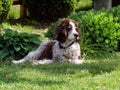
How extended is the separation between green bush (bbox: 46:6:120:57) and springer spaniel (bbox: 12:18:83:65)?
0.98 metres

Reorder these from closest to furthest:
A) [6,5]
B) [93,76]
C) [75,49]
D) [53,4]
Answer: [93,76], [75,49], [6,5], [53,4]

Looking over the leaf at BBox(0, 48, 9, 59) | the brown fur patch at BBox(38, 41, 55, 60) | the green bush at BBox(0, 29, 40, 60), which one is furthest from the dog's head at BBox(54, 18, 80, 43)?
the leaf at BBox(0, 48, 9, 59)

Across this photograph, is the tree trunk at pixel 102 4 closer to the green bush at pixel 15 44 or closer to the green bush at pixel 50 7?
the green bush at pixel 50 7

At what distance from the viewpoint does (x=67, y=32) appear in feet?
28.0

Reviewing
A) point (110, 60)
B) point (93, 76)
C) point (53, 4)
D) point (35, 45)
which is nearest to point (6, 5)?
point (53, 4)

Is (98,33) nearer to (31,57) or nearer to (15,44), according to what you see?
(31,57)

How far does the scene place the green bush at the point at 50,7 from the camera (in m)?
15.3

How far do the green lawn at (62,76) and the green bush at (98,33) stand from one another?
29.0 inches

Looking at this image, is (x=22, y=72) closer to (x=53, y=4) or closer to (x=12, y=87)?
(x=12, y=87)

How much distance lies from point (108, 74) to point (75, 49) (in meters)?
1.19

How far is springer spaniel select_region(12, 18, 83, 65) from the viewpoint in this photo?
8547 mm

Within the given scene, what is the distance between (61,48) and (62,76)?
3.96 feet

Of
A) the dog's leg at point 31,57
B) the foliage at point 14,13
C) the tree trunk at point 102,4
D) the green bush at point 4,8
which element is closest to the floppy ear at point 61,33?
the dog's leg at point 31,57

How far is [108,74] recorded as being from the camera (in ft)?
25.3
